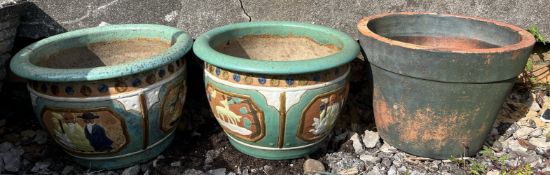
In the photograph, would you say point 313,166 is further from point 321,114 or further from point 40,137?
point 40,137

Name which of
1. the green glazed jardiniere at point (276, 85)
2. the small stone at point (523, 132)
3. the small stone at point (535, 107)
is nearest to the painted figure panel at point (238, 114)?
the green glazed jardiniere at point (276, 85)

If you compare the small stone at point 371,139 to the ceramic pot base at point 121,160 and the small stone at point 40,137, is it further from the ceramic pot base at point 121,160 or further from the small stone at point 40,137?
the small stone at point 40,137

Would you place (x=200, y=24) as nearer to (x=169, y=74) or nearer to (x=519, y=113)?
(x=169, y=74)

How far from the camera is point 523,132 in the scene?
2791 mm

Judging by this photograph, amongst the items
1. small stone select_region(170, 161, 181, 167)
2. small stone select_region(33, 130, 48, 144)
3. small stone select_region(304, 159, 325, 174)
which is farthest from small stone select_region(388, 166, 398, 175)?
small stone select_region(33, 130, 48, 144)

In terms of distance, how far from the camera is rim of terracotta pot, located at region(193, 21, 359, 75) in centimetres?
205

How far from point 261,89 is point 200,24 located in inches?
35.5

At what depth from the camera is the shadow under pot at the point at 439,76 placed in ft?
7.02

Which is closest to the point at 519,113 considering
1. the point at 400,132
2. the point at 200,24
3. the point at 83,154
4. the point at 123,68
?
the point at 400,132

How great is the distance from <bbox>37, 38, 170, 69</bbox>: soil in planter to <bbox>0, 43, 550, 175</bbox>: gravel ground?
0.41 m

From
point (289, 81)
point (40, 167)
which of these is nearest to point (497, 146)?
point (289, 81)

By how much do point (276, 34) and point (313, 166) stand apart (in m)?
0.77

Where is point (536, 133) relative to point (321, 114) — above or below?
below

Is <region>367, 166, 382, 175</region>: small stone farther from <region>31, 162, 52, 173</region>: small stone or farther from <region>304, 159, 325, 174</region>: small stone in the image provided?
<region>31, 162, 52, 173</region>: small stone
